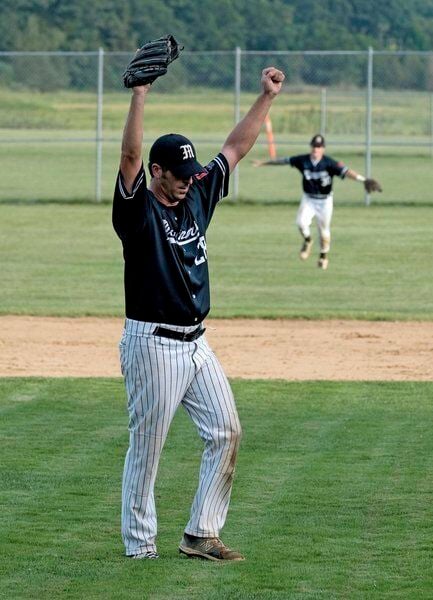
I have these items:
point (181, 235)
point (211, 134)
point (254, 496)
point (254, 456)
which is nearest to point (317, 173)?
point (254, 456)

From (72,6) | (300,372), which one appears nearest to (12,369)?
(300,372)

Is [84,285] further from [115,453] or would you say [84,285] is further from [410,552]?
[410,552]

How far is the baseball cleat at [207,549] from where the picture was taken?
6586mm

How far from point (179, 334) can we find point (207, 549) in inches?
40.0

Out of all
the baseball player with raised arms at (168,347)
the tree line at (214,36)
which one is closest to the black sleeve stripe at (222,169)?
the baseball player with raised arms at (168,347)

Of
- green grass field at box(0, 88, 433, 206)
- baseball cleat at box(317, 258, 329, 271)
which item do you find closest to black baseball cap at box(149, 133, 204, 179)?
baseball cleat at box(317, 258, 329, 271)

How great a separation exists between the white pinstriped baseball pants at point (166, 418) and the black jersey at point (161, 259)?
0.08 m

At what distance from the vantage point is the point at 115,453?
29.7 feet

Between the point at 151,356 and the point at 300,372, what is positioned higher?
the point at 151,356

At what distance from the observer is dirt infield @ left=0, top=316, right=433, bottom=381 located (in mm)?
12625

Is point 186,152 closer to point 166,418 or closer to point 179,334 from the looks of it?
point 179,334

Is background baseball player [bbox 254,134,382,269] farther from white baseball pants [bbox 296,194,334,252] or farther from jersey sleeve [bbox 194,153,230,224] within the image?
jersey sleeve [bbox 194,153,230,224]

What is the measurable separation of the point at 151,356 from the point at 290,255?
1558cm

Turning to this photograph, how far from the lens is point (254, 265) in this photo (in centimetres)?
2058
